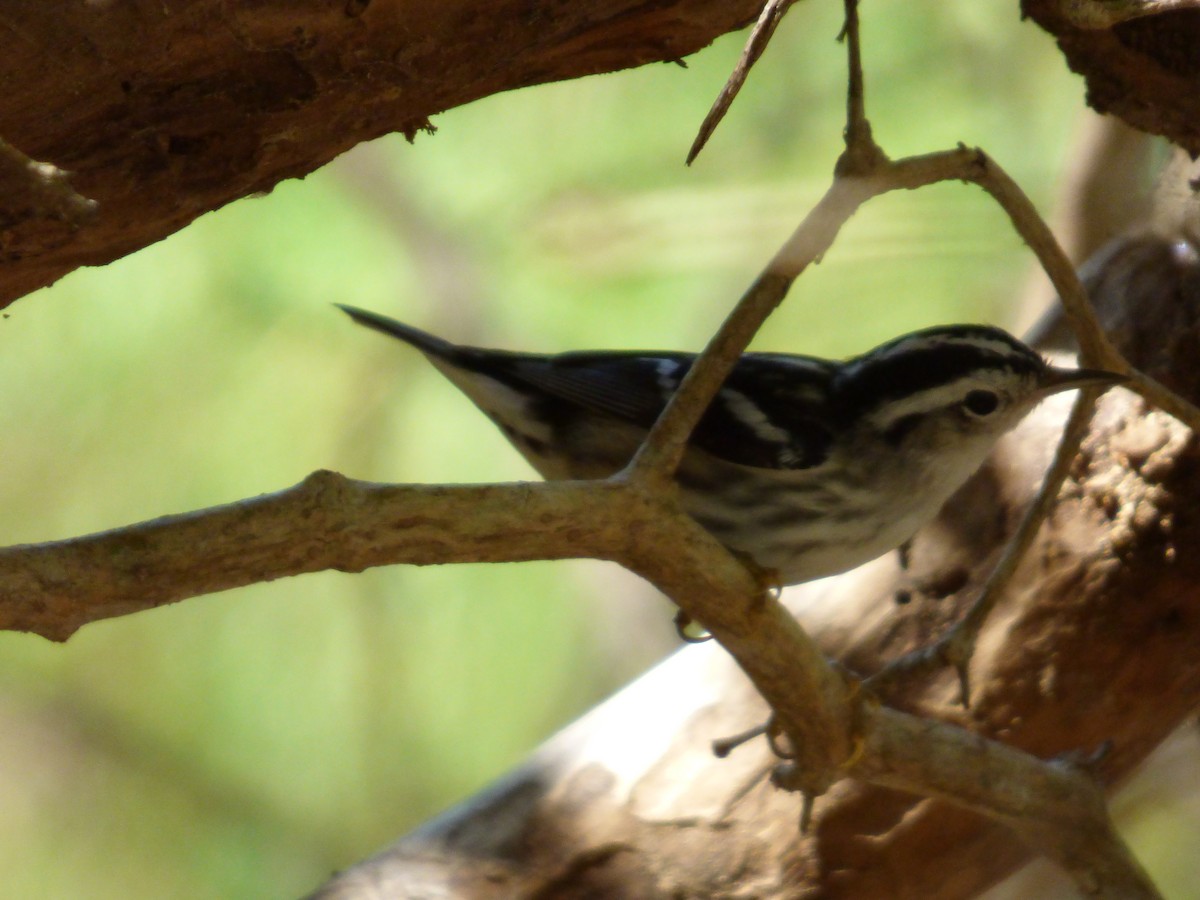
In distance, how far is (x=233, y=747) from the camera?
366cm

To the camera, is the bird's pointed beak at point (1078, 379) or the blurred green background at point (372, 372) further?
the blurred green background at point (372, 372)

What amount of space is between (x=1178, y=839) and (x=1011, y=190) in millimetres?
2478

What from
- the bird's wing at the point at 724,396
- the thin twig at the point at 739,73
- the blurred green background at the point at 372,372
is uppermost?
the blurred green background at the point at 372,372

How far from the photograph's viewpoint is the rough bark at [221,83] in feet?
4.31

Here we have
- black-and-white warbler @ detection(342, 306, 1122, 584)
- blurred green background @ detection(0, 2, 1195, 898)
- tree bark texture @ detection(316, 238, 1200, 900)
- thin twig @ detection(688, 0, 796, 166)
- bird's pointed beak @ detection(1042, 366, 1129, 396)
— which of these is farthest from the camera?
blurred green background @ detection(0, 2, 1195, 898)

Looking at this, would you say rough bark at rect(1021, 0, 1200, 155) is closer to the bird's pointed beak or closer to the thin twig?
the bird's pointed beak

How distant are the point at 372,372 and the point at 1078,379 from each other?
7.95ft

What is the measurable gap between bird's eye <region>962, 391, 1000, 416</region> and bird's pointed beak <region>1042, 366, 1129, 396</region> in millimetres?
82

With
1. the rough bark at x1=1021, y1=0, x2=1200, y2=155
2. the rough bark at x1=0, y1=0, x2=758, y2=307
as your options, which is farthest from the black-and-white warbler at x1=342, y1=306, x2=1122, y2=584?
the rough bark at x1=0, y1=0, x2=758, y2=307

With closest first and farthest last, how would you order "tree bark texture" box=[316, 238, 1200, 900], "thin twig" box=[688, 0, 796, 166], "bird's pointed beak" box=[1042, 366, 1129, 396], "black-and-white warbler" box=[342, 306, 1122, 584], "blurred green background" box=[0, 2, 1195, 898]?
"thin twig" box=[688, 0, 796, 166], "bird's pointed beak" box=[1042, 366, 1129, 396], "black-and-white warbler" box=[342, 306, 1122, 584], "tree bark texture" box=[316, 238, 1200, 900], "blurred green background" box=[0, 2, 1195, 898]

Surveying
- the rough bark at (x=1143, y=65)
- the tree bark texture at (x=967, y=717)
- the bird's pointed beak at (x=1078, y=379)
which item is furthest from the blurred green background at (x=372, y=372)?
the bird's pointed beak at (x=1078, y=379)

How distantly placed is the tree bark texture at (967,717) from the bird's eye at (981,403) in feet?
1.16

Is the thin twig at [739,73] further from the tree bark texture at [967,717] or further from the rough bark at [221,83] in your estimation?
the tree bark texture at [967,717]

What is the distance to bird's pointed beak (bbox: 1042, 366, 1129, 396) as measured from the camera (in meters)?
1.79
